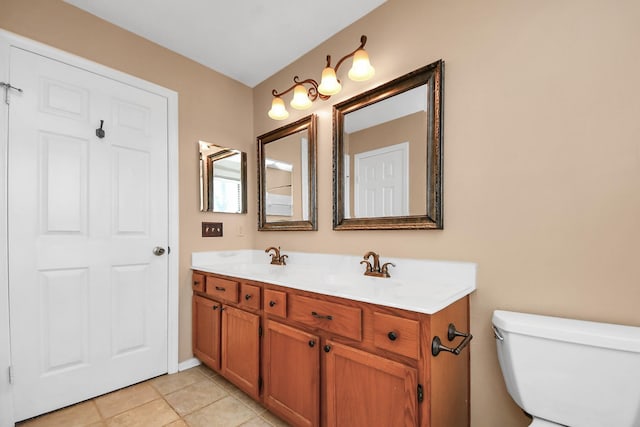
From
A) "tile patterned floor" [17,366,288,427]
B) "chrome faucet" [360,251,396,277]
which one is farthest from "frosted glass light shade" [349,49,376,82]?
"tile patterned floor" [17,366,288,427]

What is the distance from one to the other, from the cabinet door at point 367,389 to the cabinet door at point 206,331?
39.7 inches

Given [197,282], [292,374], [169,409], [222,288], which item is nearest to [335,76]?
[222,288]

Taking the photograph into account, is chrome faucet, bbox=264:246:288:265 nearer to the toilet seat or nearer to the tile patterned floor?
the tile patterned floor

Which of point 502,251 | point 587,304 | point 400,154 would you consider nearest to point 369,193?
point 400,154

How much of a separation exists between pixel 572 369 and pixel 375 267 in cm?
88

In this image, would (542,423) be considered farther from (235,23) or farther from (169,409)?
(235,23)

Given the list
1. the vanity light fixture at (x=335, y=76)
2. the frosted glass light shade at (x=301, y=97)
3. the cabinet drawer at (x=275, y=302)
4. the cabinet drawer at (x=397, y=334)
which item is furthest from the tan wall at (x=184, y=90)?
the cabinet drawer at (x=397, y=334)

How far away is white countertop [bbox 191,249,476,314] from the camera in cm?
111

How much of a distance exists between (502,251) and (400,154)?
2.31 ft

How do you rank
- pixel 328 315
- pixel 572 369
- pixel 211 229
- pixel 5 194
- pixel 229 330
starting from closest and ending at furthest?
1. pixel 572 369
2. pixel 328 315
3. pixel 5 194
4. pixel 229 330
5. pixel 211 229

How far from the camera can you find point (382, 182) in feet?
5.52

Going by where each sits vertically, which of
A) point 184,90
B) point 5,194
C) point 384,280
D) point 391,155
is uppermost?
point 184,90

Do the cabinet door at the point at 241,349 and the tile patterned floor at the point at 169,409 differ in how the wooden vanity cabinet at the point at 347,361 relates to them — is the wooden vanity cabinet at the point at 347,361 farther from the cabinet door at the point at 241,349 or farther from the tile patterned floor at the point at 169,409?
the tile patterned floor at the point at 169,409

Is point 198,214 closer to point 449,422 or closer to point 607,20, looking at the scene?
point 449,422
